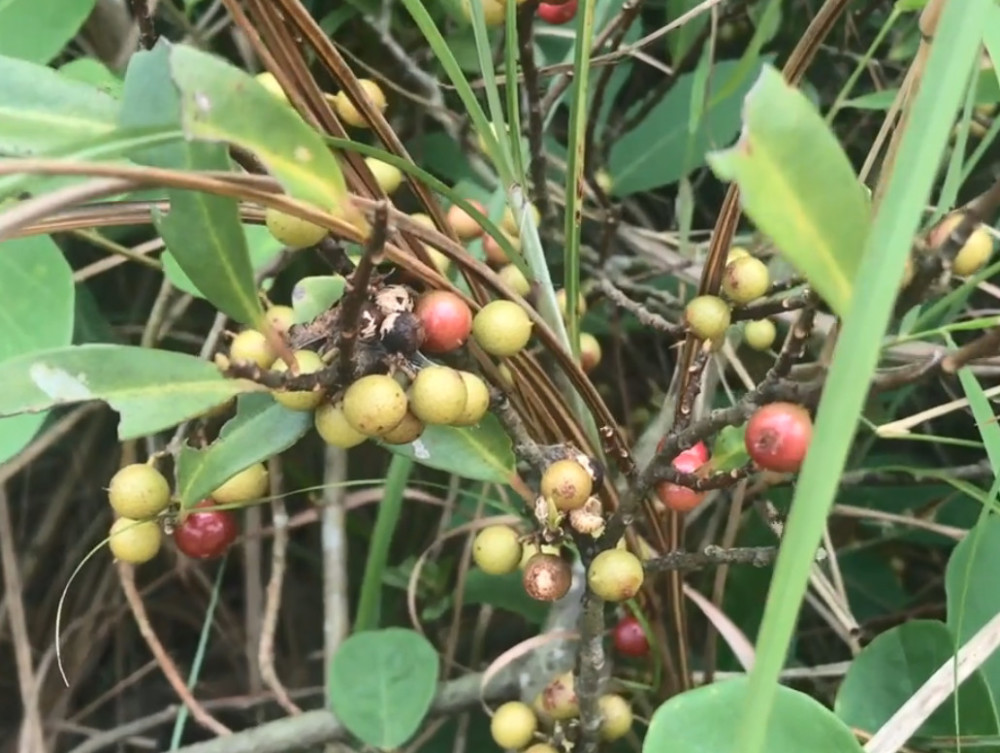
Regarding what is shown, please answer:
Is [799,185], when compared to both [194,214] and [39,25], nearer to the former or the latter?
[194,214]

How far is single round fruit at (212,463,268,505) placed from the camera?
1.36 ft

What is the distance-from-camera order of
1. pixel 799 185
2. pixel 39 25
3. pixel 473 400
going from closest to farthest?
pixel 799 185 → pixel 473 400 → pixel 39 25

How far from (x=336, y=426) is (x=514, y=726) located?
0.81ft

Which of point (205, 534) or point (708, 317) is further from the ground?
point (708, 317)

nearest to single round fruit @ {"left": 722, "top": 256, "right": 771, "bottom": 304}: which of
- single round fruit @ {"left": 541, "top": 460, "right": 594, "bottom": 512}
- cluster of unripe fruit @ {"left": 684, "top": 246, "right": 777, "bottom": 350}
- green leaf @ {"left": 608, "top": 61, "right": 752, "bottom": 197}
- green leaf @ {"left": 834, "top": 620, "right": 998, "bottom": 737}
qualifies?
cluster of unripe fruit @ {"left": 684, "top": 246, "right": 777, "bottom": 350}

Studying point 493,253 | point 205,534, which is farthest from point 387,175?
point 205,534

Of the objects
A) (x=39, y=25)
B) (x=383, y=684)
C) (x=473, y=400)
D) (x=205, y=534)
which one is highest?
(x=39, y=25)

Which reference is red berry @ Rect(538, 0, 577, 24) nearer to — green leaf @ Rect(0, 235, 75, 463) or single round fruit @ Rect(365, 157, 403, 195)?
single round fruit @ Rect(365, 157, 403, 195)

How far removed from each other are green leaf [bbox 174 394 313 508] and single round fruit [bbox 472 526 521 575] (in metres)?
0.11

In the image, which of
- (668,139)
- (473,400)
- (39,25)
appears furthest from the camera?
(668,139)

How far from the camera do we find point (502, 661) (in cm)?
52

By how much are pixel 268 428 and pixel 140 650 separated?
620 millimetres

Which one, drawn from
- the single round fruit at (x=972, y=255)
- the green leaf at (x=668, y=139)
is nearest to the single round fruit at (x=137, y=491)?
the single round fruit at (x=972, y=255)

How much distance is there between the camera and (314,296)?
0.38 metres
